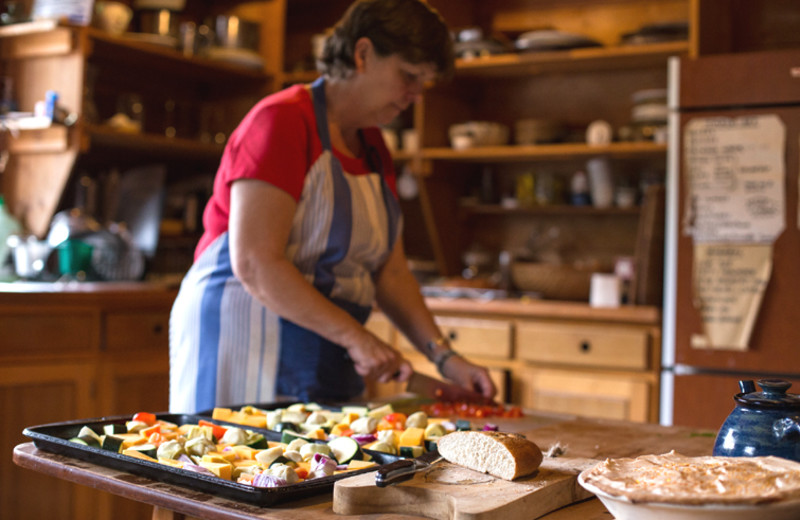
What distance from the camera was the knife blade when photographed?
160 cm

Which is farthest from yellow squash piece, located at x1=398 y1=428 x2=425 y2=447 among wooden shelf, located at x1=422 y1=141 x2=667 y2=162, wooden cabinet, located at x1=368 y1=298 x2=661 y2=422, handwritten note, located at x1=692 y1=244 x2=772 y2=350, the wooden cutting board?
wooden shelf, located at x1=422 y1=141 x2=667 y2=162

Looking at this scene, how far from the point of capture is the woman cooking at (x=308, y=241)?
153 cm

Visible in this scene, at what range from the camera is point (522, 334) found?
124 inches

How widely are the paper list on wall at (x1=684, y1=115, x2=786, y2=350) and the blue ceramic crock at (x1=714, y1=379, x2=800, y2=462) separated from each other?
6.65ft

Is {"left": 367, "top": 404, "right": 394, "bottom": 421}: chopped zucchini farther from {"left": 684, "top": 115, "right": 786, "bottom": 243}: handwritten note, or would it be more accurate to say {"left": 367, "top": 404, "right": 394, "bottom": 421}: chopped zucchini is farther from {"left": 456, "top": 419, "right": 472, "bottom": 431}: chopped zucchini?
{"left": 684, "top": 115, "right": 786, "bottom": 243}: handwritten note

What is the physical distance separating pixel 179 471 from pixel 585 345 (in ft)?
7.58

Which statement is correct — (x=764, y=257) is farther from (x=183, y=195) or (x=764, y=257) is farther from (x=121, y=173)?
(x=121, y=173)

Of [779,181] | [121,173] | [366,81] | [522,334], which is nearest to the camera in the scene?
[366,81]

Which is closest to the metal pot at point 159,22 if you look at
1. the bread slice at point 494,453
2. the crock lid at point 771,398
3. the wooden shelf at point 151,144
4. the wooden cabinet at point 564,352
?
the wooden shelf at point 151,144

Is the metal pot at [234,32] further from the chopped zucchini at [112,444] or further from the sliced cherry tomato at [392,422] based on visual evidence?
the chopped zucchini at [112,444]

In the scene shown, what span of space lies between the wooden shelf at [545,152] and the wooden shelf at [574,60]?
340mm

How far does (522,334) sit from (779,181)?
1.01 m

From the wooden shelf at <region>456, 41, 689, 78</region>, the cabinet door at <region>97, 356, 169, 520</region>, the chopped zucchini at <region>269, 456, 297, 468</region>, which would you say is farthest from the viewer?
the wooden shelf at <region>456, 41, 689, 78</region>

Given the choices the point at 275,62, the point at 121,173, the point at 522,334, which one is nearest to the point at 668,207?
the point at 522,334
